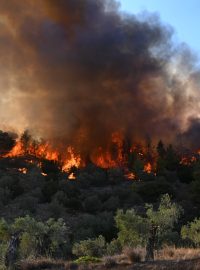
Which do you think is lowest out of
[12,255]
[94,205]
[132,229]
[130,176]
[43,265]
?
[43,265]

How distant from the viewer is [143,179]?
292 feet

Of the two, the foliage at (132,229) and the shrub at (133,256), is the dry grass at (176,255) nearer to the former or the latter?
the shrub at (133,256)

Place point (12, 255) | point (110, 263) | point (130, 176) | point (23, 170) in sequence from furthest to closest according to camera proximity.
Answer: point (23, 170) → point (130, 176) → point (110, 263) → point (12, 255)

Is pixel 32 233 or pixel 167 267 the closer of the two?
pixel 167 267

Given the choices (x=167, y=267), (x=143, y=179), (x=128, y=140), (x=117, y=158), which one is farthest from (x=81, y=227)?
(x=128, y=140)

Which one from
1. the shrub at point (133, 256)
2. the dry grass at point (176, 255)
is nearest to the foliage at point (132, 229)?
the dry grass at point (176, 255)

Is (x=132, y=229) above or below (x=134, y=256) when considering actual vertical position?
above

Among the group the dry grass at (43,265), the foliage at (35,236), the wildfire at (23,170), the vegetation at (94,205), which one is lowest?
the dry grass at (43,265)

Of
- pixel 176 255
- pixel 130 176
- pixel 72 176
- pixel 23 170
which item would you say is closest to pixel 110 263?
pixel 176 255

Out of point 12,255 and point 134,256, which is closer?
point 12,255

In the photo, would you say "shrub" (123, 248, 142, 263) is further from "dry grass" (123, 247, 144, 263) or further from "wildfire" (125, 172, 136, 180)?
"wildfire" (125, 172, 136, 180)

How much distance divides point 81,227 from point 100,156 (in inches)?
2710

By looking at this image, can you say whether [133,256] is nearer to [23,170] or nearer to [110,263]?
[110,263]

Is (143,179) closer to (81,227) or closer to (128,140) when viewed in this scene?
(81,227)
